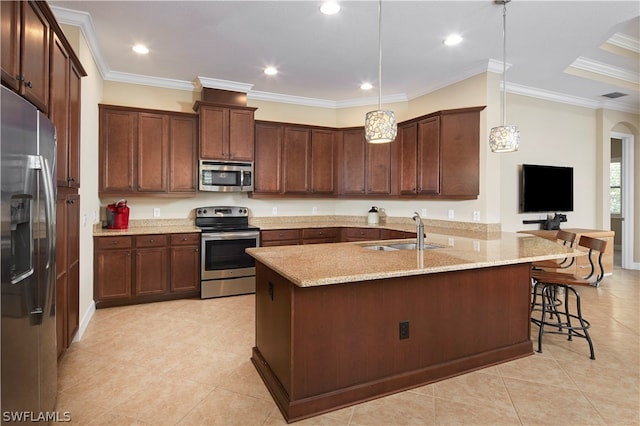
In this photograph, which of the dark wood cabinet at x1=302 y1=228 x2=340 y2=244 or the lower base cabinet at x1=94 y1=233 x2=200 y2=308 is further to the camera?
the dark wood cabinet at x1=302 y1=228 x2=340 y2=244

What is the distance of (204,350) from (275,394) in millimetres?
991

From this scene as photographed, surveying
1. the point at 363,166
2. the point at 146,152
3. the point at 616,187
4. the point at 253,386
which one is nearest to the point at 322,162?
the point at 363,166

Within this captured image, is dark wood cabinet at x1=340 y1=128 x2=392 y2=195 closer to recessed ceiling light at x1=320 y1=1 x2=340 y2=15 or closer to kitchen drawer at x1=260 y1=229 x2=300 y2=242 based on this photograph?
kitchen drawer at x1=260 y1=229 x2=300 y2=242

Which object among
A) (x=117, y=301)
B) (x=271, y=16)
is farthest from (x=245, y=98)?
(x=117, y=301)

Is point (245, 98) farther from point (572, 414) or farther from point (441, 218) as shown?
point (572, 414)

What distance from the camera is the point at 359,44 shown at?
3664mm

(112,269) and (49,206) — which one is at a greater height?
(49,206)

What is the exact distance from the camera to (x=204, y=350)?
9.53 feet

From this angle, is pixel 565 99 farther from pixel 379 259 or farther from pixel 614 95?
pixel 379 259

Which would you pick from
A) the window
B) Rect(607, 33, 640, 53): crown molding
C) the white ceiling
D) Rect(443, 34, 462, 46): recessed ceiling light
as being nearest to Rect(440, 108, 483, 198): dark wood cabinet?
the white ceiling

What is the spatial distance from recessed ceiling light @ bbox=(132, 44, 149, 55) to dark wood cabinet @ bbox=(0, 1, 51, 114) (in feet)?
5.67

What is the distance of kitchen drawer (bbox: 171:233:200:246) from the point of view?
4254 millimetres

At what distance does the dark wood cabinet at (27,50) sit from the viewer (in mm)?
1577

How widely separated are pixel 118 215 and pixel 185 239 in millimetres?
842
